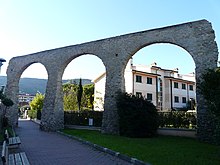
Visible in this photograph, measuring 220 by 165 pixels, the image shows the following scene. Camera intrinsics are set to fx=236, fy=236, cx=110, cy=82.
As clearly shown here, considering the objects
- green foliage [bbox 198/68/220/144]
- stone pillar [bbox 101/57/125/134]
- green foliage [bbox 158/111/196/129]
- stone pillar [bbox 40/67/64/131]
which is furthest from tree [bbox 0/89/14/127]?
green foliage [bbox 198/68/220/144]

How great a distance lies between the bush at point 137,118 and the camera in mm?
14401

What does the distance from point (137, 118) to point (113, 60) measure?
15.2 ft

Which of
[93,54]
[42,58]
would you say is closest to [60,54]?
[42,58]

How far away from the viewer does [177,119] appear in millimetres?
15383

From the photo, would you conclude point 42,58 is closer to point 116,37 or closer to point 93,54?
point 93,54

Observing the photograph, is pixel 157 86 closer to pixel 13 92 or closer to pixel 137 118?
pixel 13 92

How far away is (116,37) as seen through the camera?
16938mm

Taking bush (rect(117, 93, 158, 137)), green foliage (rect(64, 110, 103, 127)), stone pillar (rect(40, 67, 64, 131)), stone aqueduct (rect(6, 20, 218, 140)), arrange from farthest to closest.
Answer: green foliage (rect(64, 110, 103, 127)) → stone pillar (rect(40, 67, 64, 131)) → bush (rect(117, 93, 158, 137)) → stone aqueduct (rect(6, 20, 218, 140))

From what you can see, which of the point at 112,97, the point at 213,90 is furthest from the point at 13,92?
the point at 213,90

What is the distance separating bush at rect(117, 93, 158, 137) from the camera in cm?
1440

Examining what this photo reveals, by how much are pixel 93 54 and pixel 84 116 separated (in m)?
6.25

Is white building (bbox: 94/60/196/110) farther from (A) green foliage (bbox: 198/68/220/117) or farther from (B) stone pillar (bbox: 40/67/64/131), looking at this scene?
(A) green foliage (bbox: 198/68/220/117)

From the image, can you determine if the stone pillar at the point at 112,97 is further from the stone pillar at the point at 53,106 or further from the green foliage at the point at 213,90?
the green foliage at the point at 213,90

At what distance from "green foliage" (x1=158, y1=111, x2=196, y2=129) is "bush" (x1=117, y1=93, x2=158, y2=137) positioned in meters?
1.22
